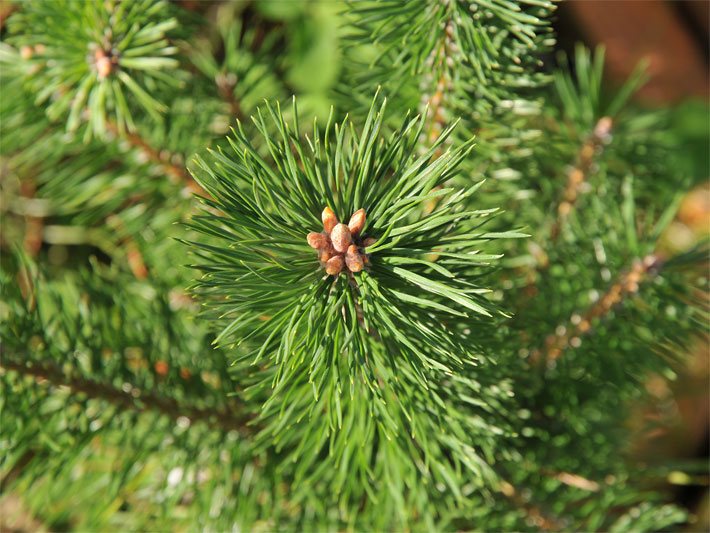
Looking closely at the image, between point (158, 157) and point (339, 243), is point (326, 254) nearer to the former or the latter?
point (339, 243)

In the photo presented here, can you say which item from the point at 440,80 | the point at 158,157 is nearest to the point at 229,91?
the point at 158,157

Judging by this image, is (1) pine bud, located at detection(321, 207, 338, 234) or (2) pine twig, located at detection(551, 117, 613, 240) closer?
(1) pine bud, located at detection(321, 207, 338, 234)

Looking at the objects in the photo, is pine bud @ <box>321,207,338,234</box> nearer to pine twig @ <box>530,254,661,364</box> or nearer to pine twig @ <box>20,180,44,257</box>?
pine twig @ <box>530,254,661,364</box>

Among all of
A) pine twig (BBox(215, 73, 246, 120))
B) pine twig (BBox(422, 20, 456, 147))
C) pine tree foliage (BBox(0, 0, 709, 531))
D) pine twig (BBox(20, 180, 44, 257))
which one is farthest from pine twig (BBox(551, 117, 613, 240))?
pine twig (BBox(20, 180, 44, 257))

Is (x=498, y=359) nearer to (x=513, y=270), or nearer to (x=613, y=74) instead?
(x=513, y=270)

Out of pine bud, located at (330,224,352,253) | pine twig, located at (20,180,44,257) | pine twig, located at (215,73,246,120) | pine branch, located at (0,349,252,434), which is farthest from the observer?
pine twig, located at (20,180,44,257)

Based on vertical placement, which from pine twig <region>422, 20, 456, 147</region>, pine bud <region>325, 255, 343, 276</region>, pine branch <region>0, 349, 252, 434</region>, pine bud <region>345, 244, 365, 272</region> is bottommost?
pine branch <region>0, 349, 252, 434</region>

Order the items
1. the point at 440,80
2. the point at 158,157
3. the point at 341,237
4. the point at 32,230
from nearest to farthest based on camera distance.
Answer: the point at 341,237 < the point at 440,80 < the point at 158,157 < the point at 32,230
